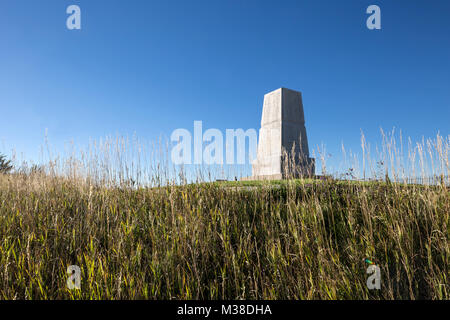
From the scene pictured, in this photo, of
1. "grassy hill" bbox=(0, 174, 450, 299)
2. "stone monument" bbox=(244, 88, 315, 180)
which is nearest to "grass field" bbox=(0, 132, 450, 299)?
"grassy hill" bbox=(0, 174, 450, 299)

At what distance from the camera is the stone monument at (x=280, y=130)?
8251 mm

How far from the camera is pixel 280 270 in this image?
85.7 inches

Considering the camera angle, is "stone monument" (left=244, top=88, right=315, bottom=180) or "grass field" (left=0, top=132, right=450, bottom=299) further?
"stone monument" (left=244, top=88, right=315, bottom=180)

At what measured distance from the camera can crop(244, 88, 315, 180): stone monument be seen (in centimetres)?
825

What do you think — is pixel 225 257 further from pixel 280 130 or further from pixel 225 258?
pixel 280 130

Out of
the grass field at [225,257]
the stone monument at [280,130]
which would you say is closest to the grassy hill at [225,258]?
the grass field at [225,257]

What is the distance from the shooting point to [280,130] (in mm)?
8203

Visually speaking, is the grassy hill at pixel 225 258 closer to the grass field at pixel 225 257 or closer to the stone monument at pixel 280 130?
the grass field at pixel 225 257

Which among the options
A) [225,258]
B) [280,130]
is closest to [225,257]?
[225,258]

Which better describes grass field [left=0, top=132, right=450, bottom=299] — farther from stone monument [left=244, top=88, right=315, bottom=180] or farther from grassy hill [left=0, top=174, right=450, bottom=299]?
stone monument [left=244, top=88, right=315, bottom=180]

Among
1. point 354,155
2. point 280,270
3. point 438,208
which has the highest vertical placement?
point 354,155

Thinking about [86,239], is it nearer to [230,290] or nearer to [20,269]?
[20,269]
